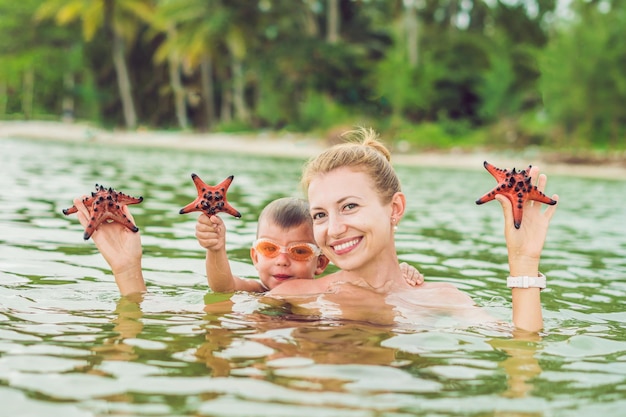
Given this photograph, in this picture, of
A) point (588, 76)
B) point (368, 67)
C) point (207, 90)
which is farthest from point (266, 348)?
point (207, 90)

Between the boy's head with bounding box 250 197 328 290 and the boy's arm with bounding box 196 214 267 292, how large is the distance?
21 cm

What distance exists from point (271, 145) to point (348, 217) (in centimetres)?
2874

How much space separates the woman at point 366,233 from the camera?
442cm

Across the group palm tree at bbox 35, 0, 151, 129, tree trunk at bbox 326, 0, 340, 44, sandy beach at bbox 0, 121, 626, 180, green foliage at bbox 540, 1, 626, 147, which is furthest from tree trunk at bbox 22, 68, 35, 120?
green foliage at bbox 540, 1, 626, 147

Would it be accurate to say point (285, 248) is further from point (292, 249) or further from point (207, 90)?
point (207, 90)

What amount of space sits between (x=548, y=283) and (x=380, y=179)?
109 inches

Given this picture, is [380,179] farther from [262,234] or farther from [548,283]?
[548,283]

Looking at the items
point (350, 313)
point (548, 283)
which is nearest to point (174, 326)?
point (350, 313)

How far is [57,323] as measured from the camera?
4.52 m

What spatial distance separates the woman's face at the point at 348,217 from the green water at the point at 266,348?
382mm

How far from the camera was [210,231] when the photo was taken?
4.67 m

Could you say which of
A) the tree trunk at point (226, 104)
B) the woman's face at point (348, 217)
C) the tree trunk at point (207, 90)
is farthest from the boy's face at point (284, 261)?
the tree trunk at point (226, 104)

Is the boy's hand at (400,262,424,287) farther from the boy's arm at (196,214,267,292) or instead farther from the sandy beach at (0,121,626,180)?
the sandy beach at (0,121,626,180)

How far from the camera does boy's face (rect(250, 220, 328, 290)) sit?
211 inches
